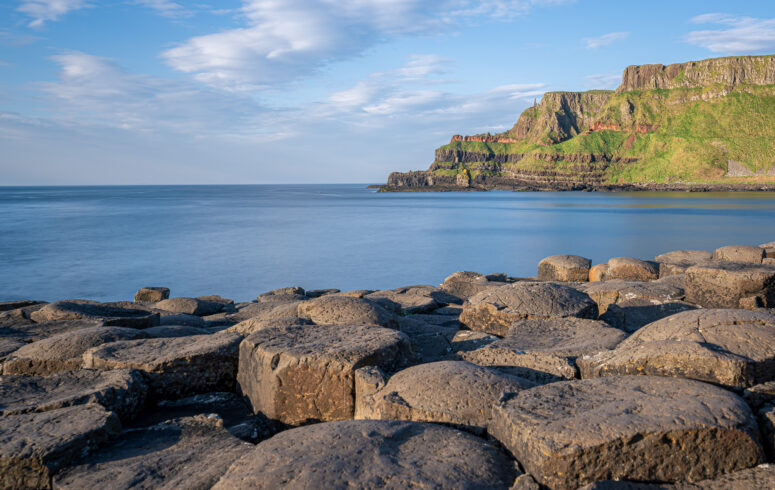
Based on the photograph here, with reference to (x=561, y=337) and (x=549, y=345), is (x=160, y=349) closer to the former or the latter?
(x=549, y=345)

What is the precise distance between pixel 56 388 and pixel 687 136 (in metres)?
151

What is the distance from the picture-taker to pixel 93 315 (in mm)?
7254

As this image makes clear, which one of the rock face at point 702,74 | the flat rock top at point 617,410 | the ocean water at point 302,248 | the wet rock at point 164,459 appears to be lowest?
the ocean water at point 302,248

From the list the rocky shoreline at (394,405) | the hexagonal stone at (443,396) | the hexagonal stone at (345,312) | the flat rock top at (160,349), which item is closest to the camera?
the rocky shoreline at (394,405)

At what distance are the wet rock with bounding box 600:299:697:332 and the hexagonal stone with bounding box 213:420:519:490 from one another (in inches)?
177

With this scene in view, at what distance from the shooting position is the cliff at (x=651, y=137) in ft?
369

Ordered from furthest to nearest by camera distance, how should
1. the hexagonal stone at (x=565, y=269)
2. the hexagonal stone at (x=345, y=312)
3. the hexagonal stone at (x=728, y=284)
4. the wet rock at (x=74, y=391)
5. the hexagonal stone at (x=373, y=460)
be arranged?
1. the hexagonal stone at (x=565, y=269)
2. the hexagonal stone at (x=728, y=284)
3. the hexagonal stone at (x=345, y=312)
4. the wet rock at (x=74, y=391)
5. the hexagonal stone at (x=373, y=460)

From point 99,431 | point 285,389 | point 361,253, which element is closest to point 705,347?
point 285,389

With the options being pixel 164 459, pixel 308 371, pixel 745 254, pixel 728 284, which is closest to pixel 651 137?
pixel 745 254

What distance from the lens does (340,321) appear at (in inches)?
216

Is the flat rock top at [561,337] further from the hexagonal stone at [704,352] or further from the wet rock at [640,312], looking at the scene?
the wet rock at [640,312]

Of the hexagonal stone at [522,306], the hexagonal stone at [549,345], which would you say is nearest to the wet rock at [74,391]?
the hexagonal stone at [549,345]

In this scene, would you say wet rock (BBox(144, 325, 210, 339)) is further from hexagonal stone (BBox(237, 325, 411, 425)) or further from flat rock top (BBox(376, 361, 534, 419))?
flat rock top (BBox(376, 361, 534, 419))

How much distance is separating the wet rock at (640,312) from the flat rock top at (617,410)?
3500 millimetres
